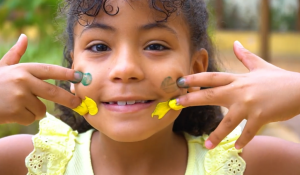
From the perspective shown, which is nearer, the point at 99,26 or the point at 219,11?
the point at 99,26

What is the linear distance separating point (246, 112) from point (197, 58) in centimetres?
59

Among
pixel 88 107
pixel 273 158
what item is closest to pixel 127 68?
pixel 88 107

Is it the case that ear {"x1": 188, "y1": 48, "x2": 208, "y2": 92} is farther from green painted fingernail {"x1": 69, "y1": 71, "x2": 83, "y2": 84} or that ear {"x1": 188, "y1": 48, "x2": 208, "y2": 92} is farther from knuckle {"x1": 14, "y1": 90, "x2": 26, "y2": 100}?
knuckle {"x1": 14, "y1": 90, "x2": 26, "y2": 100}

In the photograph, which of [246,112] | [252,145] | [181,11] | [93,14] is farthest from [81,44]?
[252,145]

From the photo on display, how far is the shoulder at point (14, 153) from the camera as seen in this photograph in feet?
6.40

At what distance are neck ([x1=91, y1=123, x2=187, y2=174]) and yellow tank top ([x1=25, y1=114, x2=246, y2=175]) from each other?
0.06 meters

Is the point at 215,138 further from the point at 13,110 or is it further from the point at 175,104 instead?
the point at 13,110

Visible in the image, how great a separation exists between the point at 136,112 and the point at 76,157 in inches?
21.8

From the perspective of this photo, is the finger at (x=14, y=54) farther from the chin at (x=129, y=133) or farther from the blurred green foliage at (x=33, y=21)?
the blurred green foliage at (x=33, y=21)

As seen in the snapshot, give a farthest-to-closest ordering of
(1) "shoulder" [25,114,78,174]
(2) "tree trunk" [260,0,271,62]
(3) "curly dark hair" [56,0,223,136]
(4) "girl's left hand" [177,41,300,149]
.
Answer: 1. (2) "tree trunk" [260,0,271,62]
2. (1) "shoulder" [25,114,78,174]
3. (3) "curly dark hair" [56,0,223,136]
4. (4) "girl's left hand" [177,41,300,149]

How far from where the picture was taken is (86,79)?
1.74m

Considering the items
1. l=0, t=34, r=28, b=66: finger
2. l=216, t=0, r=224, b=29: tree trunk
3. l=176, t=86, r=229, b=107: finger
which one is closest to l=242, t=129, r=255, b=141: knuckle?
l=176, t=86, r=229, b=107: finger

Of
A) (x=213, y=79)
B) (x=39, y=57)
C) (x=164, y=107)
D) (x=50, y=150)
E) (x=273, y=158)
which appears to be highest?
(x=39, y=57)

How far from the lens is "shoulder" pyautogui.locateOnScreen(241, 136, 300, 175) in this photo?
199cm
